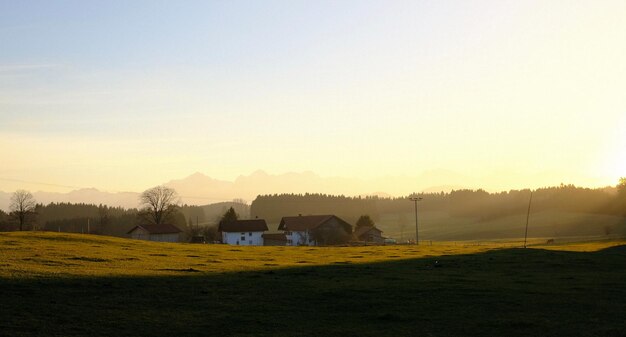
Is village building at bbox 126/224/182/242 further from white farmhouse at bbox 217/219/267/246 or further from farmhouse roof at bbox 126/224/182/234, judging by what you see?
white farmhouse at bbox 217/219/267/246

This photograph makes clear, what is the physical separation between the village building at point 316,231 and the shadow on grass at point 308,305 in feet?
307

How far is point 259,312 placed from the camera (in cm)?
2656

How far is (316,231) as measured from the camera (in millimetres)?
139000

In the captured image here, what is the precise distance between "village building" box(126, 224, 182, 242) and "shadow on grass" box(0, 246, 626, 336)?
110063 millimetres

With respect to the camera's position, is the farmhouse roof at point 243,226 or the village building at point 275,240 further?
the farmhouse roof at point 243,226

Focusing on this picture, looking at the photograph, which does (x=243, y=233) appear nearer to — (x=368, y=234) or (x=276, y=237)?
(x=276, y=237)

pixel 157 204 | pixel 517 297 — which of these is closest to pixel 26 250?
pixel 517 297

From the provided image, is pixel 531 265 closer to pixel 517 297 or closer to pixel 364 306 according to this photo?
pixel 517 297

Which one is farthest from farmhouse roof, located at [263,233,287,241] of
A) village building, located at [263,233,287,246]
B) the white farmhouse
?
the white farmhouse

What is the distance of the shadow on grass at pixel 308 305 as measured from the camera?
22.8 metres

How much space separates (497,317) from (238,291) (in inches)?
546

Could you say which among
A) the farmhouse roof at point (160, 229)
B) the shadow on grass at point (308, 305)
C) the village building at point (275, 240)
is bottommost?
the village building at point (275, 240)

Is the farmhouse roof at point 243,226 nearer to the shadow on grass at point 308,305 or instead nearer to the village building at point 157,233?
the village building at point 157,233

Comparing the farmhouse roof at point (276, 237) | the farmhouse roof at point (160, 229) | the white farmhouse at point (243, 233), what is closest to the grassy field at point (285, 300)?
the farmhouse roof at point (276, 237)
